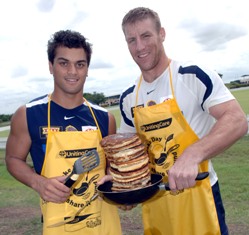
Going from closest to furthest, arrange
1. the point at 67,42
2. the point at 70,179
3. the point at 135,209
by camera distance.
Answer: the point at 70,179
the point at 67,42
the point at 135,209

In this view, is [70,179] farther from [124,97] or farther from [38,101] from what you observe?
[124,97]

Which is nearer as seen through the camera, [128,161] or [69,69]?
[128,161]

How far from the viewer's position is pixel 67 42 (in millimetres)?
3113

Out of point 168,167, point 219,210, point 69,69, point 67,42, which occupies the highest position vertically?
point 67,42

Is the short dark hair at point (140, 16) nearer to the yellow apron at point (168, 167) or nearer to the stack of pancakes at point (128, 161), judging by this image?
the yellow apron at point (168, 167)

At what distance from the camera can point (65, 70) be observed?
119 inches

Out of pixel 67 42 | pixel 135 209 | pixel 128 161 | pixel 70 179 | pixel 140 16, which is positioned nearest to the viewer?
pixel 128 161

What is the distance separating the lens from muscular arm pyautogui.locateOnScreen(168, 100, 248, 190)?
6.70 feet

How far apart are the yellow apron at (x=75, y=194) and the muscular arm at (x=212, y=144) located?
101cm

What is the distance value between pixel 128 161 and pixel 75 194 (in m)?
0.76

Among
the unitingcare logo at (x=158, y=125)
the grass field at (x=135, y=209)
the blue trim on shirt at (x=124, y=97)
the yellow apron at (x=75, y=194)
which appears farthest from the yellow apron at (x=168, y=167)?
the grass field at (x=135, y=209)

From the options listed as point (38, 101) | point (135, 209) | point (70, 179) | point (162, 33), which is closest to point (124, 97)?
point (162, 33)

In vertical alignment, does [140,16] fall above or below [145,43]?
above

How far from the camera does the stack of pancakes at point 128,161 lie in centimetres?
235
